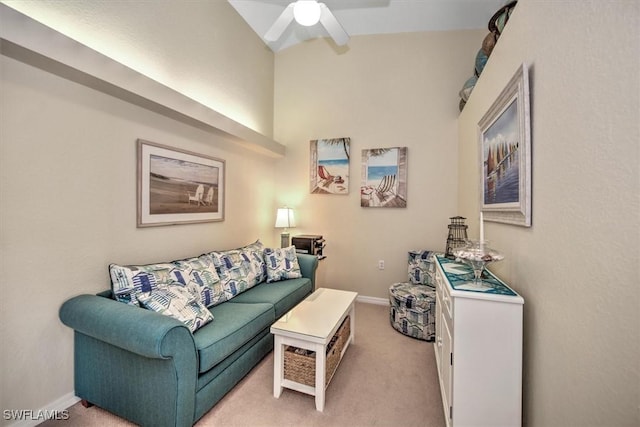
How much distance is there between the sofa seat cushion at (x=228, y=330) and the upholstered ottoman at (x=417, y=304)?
4.43 feet

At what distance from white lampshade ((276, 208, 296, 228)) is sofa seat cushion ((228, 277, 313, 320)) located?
3.07 ft

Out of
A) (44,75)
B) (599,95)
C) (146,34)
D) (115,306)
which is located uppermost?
(146,34)

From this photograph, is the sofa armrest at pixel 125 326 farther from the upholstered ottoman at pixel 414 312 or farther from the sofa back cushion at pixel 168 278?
the upholstered ottoman at pixel 414 312

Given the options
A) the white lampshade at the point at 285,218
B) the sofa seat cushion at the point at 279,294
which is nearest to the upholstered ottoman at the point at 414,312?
the sofa seat cushion at the point at 279,294

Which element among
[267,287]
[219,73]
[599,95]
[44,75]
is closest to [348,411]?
[267,287]

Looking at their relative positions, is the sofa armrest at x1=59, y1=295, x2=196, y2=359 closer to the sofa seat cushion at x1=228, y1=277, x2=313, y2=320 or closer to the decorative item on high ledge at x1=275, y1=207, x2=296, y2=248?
the sofa seat cushion at x1=228, y1=277, x2=313, y2=320

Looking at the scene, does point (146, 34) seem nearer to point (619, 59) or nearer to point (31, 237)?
point (31, 237)

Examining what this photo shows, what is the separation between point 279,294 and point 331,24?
249 centimetres

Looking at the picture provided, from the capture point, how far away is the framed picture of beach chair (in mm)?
2143

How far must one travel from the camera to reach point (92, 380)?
63.5 inches

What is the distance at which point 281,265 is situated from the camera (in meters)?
3.05

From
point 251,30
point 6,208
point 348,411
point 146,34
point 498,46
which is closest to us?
point 6,208

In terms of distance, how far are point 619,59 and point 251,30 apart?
3.79 metres

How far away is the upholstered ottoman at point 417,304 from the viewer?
8.43 ft
